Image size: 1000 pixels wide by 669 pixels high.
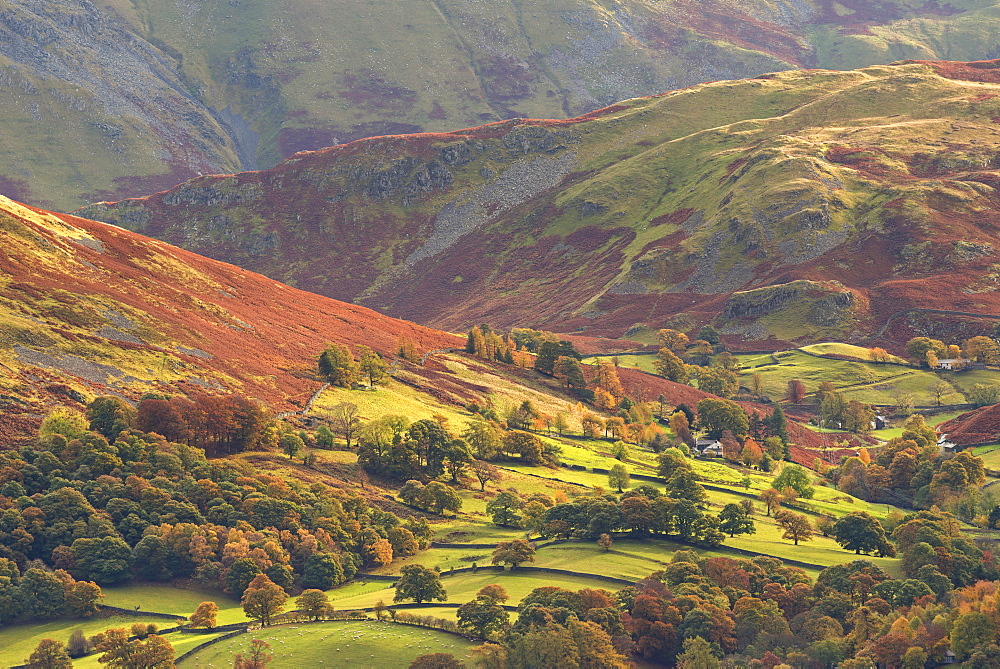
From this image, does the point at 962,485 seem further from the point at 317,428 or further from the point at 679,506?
the point at 317,428

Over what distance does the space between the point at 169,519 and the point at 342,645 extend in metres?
34.6

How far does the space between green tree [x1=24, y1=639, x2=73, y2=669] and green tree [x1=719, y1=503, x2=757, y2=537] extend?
76.3 meters

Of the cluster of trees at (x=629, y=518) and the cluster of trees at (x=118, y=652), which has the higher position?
the cluster of trees at (x=629, y=518)

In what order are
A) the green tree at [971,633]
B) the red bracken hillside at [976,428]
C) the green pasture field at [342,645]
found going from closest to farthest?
the green tree at [971,633]
the green pasture field at [342,645]
the red bracken hillside at [976,428]

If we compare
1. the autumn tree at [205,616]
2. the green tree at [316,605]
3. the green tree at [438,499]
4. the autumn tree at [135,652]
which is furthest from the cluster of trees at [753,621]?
the green tree at [438,499]

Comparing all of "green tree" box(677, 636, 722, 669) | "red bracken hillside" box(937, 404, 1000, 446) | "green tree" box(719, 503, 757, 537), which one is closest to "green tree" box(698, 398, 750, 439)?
"red bracken hillside" box(937, 404, 1000, 446)

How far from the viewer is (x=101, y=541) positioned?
4080 inches

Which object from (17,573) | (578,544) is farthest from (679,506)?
(17,573)

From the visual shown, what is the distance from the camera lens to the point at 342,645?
8569cm

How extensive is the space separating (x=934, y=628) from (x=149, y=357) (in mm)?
111600

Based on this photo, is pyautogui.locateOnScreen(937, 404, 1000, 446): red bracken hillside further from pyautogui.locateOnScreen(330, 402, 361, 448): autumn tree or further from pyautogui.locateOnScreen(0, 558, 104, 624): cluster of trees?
pyautogui.locateOnScreen(0, 558, 104, 624): cluster of trees

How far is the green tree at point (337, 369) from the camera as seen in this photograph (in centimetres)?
16825

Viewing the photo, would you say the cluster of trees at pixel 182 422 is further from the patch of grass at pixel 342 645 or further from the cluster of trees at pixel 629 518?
the patch of grass at pixel 342 645

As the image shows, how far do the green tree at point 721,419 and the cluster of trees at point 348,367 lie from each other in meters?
61.3
